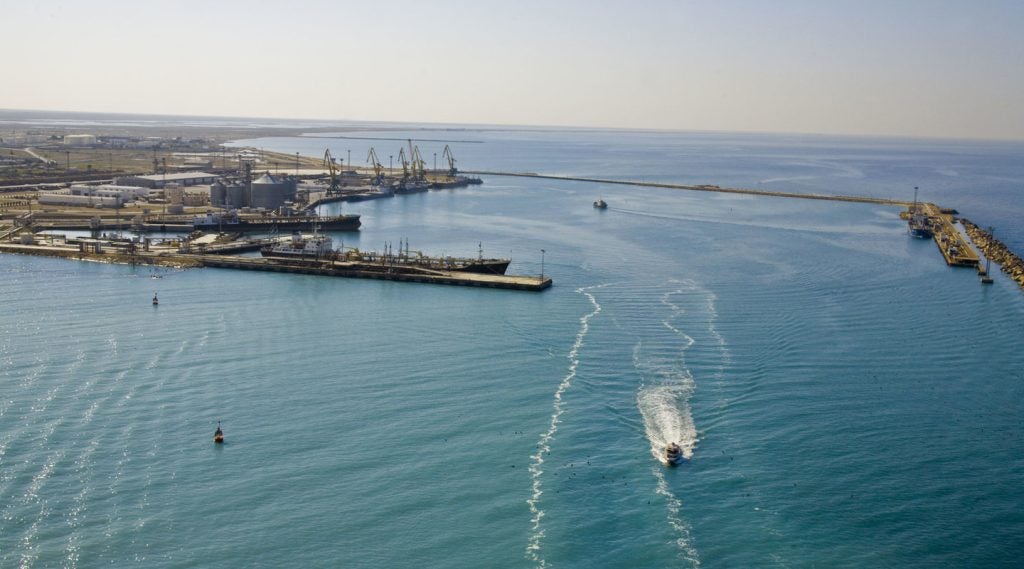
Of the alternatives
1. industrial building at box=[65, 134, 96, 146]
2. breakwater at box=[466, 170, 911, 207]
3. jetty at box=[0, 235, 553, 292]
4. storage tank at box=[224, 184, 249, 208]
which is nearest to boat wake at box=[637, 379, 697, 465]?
jetty at box=[0, 235, 553, 292]

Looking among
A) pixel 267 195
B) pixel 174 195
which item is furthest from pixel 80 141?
pixel 267 195

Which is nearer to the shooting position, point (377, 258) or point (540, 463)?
point (540, 463)

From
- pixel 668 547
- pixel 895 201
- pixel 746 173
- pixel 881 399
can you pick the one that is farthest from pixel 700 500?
pixel 746 173

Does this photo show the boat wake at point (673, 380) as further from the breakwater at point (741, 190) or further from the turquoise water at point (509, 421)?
the breakwater at point (741, 190)

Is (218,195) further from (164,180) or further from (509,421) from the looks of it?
(509,421)

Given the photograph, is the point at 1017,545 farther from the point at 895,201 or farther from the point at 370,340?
the point at 895,201
